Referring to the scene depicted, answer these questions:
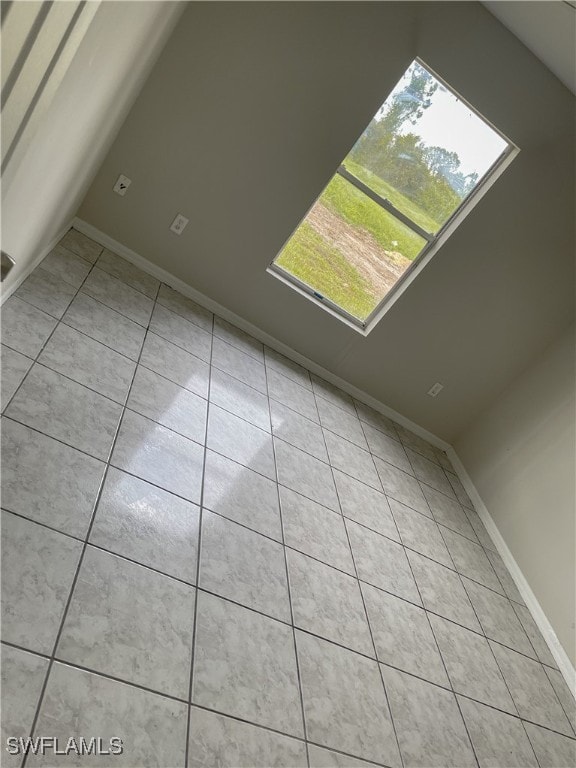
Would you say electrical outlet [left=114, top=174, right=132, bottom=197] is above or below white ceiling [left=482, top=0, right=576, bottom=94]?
below

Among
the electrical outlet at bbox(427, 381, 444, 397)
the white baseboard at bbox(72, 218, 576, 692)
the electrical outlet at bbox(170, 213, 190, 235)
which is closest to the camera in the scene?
the white baseboard at bbox(72, 218, 576, 692)

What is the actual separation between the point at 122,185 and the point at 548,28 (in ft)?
8.19

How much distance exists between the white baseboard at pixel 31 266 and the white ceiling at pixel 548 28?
2674 millimetres

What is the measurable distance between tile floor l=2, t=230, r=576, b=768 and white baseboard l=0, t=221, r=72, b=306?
38mm

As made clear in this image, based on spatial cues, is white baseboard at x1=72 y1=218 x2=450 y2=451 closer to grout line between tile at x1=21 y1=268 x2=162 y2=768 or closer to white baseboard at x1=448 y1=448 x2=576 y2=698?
white baseboard at x1=448 y1=448 x2=576 y2=698

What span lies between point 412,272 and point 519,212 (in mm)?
740

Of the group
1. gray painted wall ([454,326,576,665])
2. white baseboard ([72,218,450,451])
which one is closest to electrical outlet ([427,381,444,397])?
white baseboard ([72,218,450,451])

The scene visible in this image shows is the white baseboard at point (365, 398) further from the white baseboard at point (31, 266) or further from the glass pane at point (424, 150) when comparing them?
the glass pane at point (424, 150)

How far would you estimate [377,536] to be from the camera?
7.61 ft

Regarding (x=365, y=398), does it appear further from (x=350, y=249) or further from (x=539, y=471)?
(x=539, y=471)

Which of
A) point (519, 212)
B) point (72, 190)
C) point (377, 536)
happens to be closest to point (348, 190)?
point (519, 212)

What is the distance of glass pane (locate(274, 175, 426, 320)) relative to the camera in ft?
10.4

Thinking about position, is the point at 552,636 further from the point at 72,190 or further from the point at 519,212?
the point at 72,190

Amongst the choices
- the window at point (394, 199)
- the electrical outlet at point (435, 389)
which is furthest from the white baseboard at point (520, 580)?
the window at point (394, 199)
